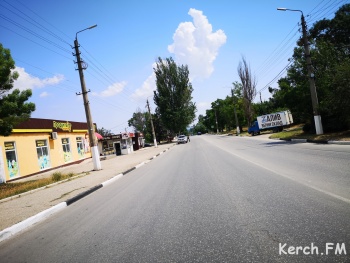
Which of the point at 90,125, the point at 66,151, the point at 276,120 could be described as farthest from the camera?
the point at 276,120

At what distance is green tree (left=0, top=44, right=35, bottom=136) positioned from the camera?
1459 centimetres

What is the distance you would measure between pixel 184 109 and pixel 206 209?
51553mm

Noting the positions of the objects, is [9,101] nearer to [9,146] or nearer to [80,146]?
[9,146]

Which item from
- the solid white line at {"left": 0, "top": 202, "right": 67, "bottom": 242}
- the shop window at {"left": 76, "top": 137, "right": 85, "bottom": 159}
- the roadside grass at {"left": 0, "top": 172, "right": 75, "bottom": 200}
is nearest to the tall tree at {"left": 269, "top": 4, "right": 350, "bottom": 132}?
the solid white line at {"left": 0, "top": 202, "right": 67, "bottom": 242}

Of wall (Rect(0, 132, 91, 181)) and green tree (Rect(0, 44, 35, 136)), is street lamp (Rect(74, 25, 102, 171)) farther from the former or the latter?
wall (Rect(0, 132, 91, 181))

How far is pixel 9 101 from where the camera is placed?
14.9 metres

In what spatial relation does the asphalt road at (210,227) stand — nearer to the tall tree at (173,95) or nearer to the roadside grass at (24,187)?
the roadside grass at (24,187)

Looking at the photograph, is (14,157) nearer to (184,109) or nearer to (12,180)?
(12,180)

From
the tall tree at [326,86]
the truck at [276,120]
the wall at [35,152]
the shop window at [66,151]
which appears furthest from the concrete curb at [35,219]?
the truck at [276,120]

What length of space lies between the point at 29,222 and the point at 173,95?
168ft

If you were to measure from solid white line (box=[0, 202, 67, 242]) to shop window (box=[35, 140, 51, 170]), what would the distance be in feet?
57.4

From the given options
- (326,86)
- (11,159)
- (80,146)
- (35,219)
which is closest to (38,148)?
(11,159)

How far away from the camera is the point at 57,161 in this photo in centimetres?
2580

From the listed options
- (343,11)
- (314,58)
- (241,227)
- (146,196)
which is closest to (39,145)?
(146,196)
